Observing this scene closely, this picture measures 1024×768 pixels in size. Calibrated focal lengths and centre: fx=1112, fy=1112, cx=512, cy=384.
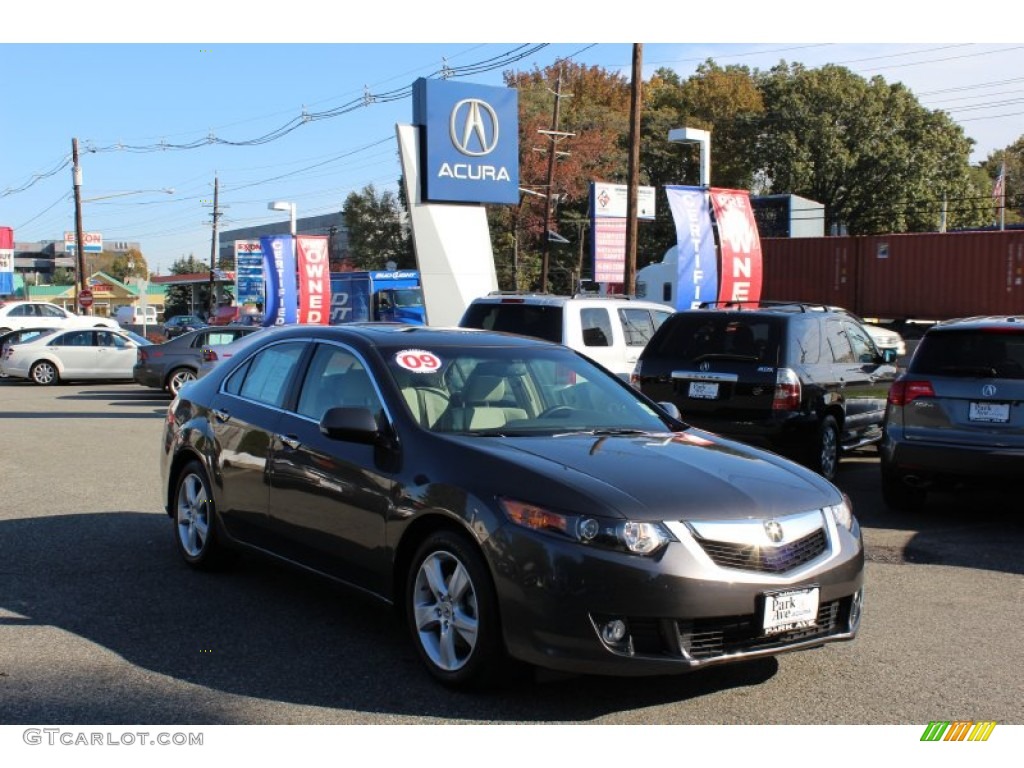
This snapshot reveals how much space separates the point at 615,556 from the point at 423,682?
117cm

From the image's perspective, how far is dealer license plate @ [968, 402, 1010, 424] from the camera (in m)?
8.39

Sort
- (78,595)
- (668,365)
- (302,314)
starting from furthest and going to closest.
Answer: (302,314) < (668,365) < (78,595)

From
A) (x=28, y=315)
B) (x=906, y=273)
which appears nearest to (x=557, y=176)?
(x=906, y=273)

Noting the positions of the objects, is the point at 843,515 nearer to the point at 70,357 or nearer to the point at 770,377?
the point at 770,377

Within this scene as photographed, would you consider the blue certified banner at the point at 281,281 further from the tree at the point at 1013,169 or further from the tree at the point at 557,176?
the tree at the point at 1013,169

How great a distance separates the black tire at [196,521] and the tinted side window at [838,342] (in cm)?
655

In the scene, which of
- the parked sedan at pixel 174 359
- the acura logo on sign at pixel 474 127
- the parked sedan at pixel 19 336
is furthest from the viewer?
the parked sedan at pixel 19 336

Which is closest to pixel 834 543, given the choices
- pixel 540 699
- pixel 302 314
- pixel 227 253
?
pixel 540 699

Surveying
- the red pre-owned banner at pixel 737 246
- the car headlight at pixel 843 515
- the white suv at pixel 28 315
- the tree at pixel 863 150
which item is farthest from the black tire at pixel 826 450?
the tree at pixel 863 150

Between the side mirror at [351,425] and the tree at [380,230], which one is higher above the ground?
the tree at [380,230]

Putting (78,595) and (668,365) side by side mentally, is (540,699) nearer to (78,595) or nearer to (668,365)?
(78,595)

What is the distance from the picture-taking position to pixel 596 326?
12711mm

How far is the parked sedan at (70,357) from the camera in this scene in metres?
26.4

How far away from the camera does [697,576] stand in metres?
4.26
